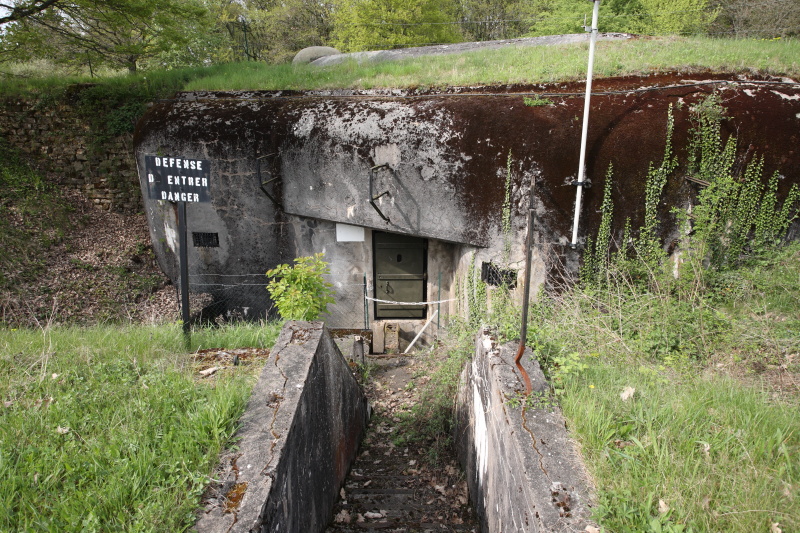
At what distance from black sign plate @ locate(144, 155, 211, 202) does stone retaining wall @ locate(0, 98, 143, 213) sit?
18.8 feet

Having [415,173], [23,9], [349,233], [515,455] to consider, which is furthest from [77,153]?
[515,455]

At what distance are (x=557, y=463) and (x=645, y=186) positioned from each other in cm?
466

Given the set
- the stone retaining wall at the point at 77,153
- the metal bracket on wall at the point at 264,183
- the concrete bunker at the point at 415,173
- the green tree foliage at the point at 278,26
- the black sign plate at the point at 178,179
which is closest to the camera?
the black sign plate at the point at 178,179

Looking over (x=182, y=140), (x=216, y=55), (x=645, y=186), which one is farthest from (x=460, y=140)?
A: (x=216, y=55)

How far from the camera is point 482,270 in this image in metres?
6.95

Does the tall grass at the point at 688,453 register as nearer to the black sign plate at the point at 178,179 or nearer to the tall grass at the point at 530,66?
the black sign plate at the point at 178,179

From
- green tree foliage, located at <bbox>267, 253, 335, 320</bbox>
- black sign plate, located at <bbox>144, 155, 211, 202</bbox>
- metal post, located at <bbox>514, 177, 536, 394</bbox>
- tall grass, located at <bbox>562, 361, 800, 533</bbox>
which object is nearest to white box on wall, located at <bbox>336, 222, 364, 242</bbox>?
green tree foliage, located at <bbox>267, 253, 335, 320</bbox>

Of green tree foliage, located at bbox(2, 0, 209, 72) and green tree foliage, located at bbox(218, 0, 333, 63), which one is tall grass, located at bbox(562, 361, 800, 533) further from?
green tree foliage, located at bbox(218, 0, 333, 63)

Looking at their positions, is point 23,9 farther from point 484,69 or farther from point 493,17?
point 493,17

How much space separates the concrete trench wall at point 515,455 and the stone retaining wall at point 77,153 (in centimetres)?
877

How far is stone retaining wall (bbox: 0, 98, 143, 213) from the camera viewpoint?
9.92 meters

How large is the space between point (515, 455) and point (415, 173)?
191 inches

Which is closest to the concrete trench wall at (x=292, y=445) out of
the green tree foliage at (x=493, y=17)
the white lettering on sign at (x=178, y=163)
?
the white lettering on sign at (x=178, y=163)

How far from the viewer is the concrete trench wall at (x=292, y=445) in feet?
8.21
